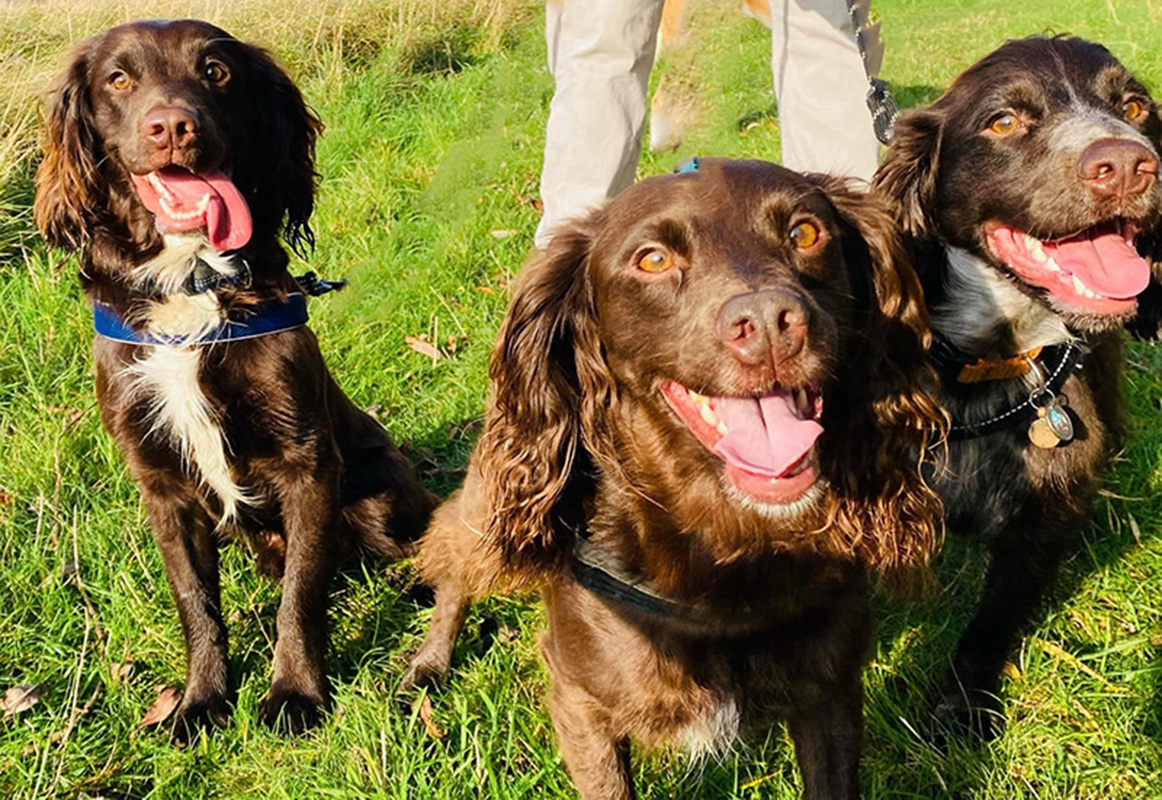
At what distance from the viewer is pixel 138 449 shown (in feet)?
9.37

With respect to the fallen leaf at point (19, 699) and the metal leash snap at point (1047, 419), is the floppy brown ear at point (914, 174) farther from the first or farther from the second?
the fallen leaf at point (19, 699)

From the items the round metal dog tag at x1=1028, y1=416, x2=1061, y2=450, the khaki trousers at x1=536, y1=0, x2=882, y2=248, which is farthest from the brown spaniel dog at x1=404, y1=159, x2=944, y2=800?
the khaki trousers at x1=536, y1=0, x2=882, y2=248

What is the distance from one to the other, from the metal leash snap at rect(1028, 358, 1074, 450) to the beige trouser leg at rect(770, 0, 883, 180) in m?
1.33

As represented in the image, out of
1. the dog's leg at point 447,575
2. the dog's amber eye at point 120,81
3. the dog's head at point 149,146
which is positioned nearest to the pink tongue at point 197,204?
the dog's head at point 149,146

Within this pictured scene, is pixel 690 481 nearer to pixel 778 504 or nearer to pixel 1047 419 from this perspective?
pixel 778 504

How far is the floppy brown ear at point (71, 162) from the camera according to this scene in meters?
2.81

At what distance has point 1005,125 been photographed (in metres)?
2.59

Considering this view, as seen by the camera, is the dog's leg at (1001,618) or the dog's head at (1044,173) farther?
the dog's leg at (1001,618)

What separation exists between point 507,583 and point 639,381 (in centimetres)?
59

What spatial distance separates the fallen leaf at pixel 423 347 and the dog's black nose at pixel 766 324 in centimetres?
277

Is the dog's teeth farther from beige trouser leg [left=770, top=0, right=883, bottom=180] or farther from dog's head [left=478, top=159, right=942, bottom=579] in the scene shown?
beige trouser leg [left=770, top=0, right=883, bottom=180]

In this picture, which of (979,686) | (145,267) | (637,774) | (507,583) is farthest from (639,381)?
(145,267)

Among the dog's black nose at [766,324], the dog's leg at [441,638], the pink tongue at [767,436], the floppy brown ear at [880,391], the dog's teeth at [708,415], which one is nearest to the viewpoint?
the dog's black nose at [766,324]

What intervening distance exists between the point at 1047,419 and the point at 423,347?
2575 millimetres
